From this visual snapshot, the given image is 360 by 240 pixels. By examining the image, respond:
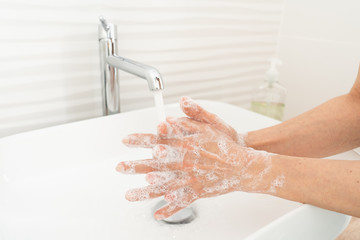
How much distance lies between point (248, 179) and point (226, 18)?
576 millimetres

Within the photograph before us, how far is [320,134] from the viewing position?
631mm

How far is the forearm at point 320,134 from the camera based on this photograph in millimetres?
631

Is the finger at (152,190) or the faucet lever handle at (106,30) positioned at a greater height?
the faucet lever handle at (106,30)

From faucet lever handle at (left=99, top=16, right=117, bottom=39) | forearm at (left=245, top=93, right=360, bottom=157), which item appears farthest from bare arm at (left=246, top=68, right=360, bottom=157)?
faucet lever handle at (left=99, top=16, right=117, bottom=39)

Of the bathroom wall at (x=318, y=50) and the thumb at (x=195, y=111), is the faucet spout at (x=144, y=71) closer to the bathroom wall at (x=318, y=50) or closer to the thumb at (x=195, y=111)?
the thumb at (x=195, y=111)

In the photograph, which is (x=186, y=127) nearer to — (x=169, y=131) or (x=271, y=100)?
(x=169, y=131)

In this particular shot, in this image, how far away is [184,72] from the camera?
2.97 feet

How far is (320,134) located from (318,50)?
425 millimetres

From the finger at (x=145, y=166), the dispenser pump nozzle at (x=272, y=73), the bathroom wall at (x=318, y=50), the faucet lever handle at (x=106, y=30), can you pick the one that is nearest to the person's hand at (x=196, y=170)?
the finger at (x=145, y=166)

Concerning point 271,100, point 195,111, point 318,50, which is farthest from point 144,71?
point 318,50

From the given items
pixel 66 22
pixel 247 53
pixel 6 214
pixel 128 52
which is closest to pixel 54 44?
→ pixel 66 22

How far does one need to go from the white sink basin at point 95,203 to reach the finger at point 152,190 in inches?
4.0

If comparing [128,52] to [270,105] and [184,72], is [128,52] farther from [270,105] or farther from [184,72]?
[270,105]

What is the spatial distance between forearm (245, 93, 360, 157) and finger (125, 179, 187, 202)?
195 mm
